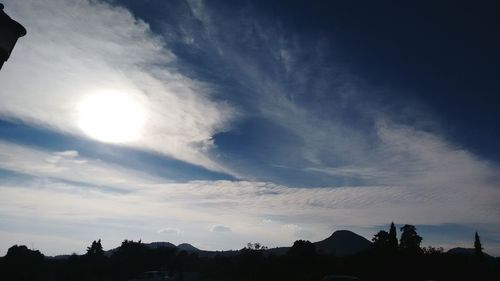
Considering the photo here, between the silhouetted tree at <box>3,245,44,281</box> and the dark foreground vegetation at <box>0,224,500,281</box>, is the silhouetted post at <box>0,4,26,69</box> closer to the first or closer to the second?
the dark foreground vegetation at <box>0,224,500,281</box>

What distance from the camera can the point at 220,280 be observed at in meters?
46.7

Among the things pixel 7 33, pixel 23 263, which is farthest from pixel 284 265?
pixel 7 33

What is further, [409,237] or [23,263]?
[409,237]

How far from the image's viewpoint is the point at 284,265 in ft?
146

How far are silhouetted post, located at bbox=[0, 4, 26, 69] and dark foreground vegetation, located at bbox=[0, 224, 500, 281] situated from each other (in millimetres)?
31527

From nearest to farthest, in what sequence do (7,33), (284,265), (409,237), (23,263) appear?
1. (7,33)
2. (284,265)
3. (23,263)
4. (409,237)

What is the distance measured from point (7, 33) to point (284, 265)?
4448cm

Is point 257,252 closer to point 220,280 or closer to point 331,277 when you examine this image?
point 220,280

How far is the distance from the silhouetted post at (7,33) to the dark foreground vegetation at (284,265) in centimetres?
3153

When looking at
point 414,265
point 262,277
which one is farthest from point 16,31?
point 414,265

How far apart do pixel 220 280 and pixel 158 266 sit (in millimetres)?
23286

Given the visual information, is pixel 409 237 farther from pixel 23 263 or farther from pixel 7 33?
pixel 7 33

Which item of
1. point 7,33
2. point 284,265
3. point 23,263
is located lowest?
point 23,263

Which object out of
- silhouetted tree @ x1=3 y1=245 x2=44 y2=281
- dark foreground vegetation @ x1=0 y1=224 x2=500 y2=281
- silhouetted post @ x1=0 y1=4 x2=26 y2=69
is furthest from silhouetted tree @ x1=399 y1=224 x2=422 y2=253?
silhouetted post @ x1=0 y1=4 x2=26 y2=69
